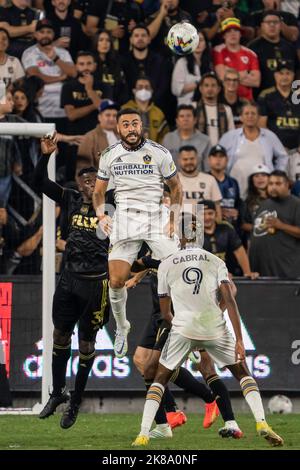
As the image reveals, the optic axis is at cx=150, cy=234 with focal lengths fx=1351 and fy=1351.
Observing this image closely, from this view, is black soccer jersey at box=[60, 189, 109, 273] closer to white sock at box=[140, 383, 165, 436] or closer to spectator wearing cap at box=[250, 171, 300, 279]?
white sock at box=[140, 383, 165, 436]

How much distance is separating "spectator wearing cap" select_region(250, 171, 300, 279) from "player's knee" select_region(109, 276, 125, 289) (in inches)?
171

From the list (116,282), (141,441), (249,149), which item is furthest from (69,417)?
(249,149)

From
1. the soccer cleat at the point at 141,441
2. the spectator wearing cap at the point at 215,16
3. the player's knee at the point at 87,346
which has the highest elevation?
the spectator wearing cap at the point at 215,16

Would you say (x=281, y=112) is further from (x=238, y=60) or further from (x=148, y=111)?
(x=148, y=111)

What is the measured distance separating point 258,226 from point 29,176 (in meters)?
3.15

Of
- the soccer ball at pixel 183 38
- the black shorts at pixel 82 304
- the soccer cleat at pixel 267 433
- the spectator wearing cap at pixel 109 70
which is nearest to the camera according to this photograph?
the soccer cleat at pixel 267 433

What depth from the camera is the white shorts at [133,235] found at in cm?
1387

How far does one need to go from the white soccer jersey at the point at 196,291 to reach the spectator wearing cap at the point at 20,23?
28.2 ft

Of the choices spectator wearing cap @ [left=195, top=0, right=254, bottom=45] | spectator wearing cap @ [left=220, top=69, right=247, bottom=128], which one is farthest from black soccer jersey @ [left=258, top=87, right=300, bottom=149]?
spectator wearing cap @ [left=195, top=0, right=254, bottom=45]

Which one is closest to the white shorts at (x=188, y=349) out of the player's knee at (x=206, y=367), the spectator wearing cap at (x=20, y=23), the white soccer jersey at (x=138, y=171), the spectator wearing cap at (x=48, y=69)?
the player's knee at (x=206, y=367)

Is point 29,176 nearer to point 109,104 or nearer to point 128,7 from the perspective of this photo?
point 109,104

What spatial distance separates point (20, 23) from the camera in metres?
20.5

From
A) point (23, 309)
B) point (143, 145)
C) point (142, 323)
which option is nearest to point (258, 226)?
point (142, 323)

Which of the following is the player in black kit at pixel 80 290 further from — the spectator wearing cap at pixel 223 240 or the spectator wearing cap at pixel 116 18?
the spectator wearing cap at pixel 116 18
